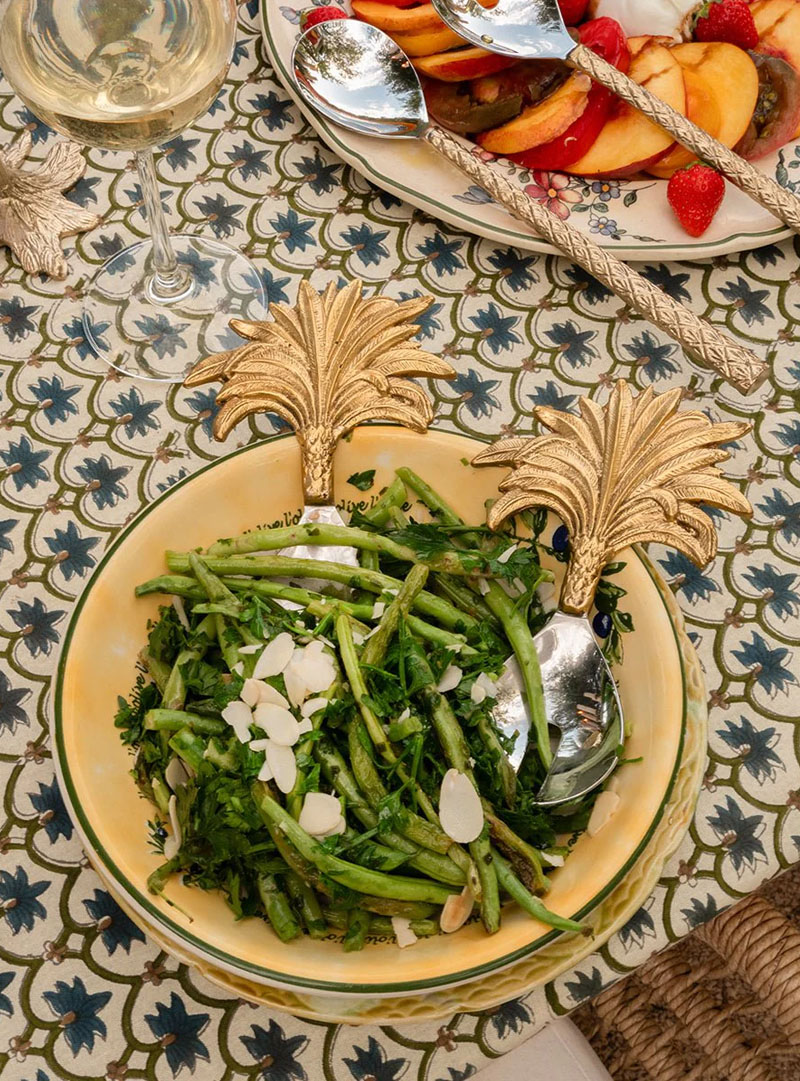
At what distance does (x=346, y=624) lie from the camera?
92 cm

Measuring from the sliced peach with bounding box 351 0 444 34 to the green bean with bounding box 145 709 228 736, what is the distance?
3.38 ft

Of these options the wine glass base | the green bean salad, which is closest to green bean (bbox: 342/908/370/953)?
the green bean salad

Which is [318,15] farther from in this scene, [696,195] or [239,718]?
[239,718]

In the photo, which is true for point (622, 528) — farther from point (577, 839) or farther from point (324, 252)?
point (324, 252)

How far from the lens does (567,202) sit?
1.35 m

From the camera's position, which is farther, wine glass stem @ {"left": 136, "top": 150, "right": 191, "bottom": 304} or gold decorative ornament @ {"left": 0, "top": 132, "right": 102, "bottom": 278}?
gold decorative ornament @ {"left": 0, "top": 132, "right": 102, "bottom": 278}

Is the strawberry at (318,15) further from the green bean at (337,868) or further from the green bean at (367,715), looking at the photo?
the green bean at (337,868)

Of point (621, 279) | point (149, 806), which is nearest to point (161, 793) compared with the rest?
point (149, 806)

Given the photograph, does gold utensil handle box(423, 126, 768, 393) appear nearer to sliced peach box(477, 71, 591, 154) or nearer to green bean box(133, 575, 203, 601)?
sliced peach box(477, 71, 591, 154)

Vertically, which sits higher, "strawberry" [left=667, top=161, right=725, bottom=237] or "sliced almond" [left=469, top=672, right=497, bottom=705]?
"strawberry" [left=667, top=161, right=725, bottom=237]

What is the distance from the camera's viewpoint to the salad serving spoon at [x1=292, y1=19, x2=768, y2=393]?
4.04 feet

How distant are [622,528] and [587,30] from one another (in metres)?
0.84

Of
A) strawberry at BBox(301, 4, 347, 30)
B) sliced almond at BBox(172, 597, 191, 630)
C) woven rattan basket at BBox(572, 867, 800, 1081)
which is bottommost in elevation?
woven rattan basket at BBox(572, 867, 800, 1081)

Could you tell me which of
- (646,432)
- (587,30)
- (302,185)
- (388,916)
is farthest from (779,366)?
(388,916)
